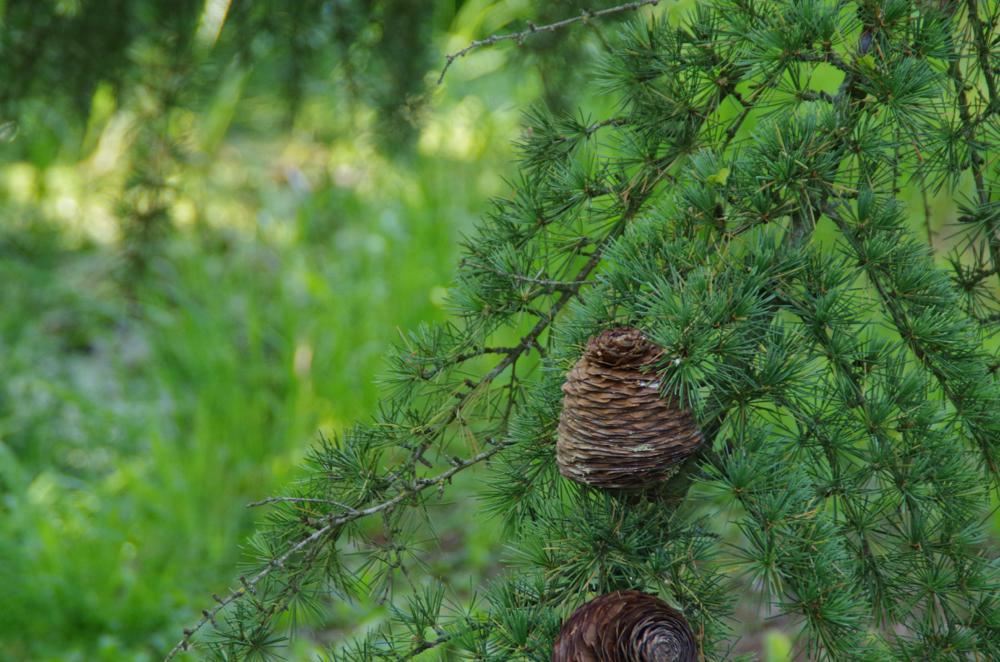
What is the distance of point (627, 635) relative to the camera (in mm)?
658

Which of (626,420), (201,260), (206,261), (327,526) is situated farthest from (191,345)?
(626,420)

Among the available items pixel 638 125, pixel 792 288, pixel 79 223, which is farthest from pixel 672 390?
pixel 79 223

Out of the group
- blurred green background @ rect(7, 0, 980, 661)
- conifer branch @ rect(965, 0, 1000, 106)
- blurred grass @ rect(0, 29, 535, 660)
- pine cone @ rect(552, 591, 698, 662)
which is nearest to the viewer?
pine cone @ rect(552, 591, 698, 662)

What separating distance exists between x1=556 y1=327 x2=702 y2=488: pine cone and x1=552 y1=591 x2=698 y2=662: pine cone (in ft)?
0.28

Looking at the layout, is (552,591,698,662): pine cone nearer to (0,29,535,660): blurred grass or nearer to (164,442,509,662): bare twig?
(164,442,509,662): bare twig

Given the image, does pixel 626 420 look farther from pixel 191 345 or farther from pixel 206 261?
pixel 206 261

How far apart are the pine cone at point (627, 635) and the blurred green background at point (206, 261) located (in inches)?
8.7

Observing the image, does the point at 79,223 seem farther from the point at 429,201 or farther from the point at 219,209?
the point at 429,201

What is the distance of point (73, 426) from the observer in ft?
9.30

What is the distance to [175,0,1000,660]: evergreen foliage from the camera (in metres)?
0.66

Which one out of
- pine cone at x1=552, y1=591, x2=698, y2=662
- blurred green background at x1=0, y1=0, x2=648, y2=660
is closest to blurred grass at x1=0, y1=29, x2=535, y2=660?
blurred green background at x1=0, y1=0, x2=648, y2=660

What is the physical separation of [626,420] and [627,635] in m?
0.14

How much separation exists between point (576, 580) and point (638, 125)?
36cm

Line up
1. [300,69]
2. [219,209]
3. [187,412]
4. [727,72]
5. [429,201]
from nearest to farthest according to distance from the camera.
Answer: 1. [727,72]
2. [300,69]
3. [187,412]
4. [429,201]
5. [219,209]
